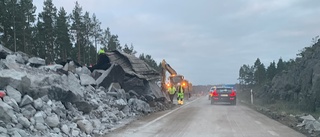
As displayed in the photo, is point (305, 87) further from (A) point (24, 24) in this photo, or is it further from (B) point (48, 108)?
(A) point (24, 24)

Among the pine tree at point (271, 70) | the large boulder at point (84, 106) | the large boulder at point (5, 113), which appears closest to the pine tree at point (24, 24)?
the large boulder at point (84, 106)

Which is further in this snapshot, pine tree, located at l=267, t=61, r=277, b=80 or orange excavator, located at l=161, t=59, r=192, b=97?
pine tree, located at l=267, t=61, r=277, b=80

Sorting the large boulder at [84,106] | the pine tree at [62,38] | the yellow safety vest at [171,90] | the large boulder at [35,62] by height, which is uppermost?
the pine tree at [62,38]

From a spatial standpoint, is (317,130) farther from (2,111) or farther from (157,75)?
(157,75)

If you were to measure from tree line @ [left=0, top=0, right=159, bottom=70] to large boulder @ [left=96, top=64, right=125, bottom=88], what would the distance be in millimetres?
17320

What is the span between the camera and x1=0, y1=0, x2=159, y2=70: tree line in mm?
46647

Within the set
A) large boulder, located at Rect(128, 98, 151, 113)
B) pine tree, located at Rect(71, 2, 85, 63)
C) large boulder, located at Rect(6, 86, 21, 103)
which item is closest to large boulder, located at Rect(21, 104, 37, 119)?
large boulder, located at Rect(6, 86, 21, 103)

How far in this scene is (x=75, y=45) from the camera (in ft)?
216

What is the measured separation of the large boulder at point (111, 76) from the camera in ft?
69.3

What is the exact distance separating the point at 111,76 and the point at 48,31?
1496 inches

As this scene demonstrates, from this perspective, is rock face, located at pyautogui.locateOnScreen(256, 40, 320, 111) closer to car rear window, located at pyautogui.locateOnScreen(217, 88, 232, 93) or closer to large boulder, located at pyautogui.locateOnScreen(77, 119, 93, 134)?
car rear window, located at pyautogui.locateOnScreen(217, 88, 232, 93)

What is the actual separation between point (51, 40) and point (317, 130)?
51.5 metres

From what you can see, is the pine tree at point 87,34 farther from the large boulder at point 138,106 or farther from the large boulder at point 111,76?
the large boulder at point 138,106

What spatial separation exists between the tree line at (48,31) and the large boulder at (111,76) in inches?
682
